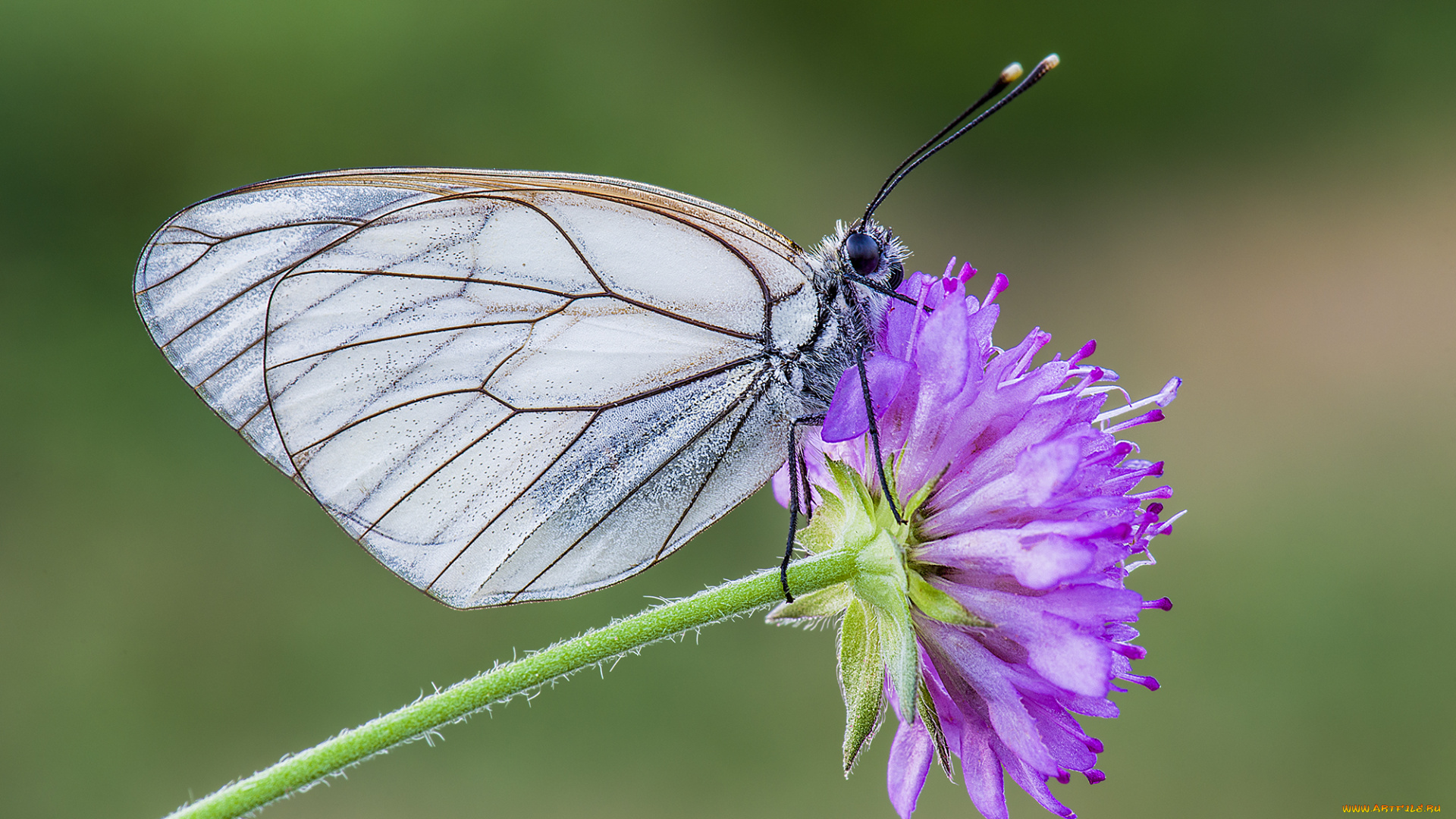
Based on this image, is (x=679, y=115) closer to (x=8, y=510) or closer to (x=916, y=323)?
(x=8, y=510)

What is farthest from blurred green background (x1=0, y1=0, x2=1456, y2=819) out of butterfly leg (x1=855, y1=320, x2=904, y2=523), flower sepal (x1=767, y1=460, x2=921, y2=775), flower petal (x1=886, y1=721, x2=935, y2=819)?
butterfly leg (x1=855, y1=320, x2=904, y2=523)

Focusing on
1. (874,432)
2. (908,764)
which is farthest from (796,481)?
(908,764)

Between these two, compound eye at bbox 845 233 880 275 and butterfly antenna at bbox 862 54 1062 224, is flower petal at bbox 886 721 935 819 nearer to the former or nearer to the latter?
compound eye at bbox 845 233 880 275

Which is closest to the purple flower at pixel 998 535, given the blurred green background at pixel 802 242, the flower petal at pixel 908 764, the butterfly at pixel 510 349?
the flower petal at pixel 908 764

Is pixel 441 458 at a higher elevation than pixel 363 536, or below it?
higher

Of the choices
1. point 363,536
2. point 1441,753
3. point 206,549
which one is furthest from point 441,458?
point 1441,753

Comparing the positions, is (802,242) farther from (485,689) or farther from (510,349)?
(485,689)
